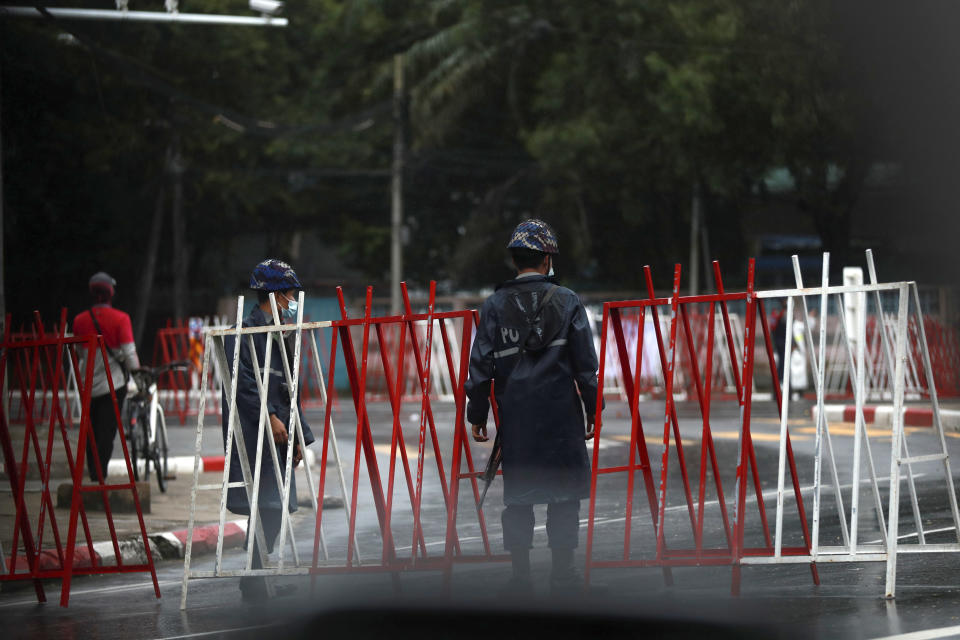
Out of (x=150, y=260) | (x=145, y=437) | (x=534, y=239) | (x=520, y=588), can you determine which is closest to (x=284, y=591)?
(x=520, y=588)

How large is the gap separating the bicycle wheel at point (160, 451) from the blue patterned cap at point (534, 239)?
620 cm

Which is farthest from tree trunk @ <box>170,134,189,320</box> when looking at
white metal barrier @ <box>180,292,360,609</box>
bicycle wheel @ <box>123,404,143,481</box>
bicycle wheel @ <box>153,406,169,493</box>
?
white metal barrier @ <box>180,292,360,609</box>

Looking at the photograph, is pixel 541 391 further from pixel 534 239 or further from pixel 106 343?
pixel 106 343

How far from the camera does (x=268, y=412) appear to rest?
23.8 feet

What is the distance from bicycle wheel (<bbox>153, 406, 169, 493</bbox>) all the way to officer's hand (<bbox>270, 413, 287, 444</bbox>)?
5.14 meters

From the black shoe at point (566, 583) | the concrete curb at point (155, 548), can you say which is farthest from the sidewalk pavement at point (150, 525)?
the black shoe at point (566, 583)

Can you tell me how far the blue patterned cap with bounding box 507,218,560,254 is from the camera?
6.75 m

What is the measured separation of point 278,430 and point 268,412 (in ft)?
0.34

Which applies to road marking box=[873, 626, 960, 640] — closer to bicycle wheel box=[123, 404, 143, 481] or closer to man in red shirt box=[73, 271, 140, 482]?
man in red shirt box=[73, 271, 140, 482]

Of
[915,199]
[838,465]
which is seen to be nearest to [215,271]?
[915,199]

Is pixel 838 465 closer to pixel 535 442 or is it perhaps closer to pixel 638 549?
pixel 638 549

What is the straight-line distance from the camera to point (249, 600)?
23.7 ft

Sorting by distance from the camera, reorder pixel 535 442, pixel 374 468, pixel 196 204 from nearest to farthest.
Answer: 1. pixel 535 442
2. pixel 374 468
3. pixel 196 204

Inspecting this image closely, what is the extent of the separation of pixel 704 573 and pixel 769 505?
133 inches
